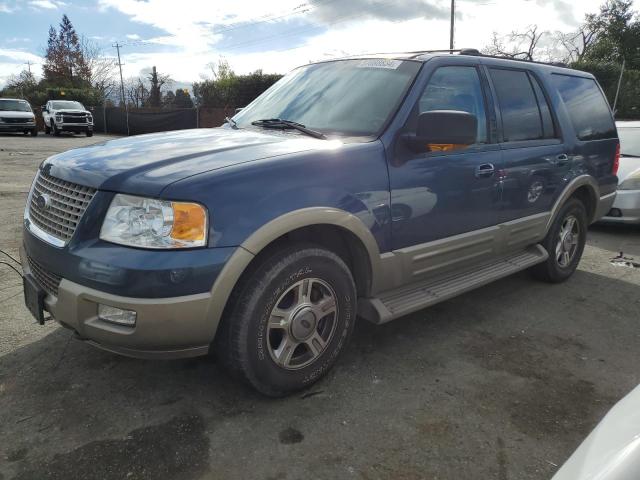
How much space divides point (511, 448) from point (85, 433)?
1.98 meters

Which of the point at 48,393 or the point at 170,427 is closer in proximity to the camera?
the point at 170,427

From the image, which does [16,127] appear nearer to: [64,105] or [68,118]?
[68,118]

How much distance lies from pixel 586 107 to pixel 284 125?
3.07 m

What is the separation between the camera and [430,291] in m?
3.31

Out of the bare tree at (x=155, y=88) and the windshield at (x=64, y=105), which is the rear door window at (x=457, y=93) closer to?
the windshield at (x=64, y=105)

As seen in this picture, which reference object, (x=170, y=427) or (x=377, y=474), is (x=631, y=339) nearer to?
(x=377, y=474)

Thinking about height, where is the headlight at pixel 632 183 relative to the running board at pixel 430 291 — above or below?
above

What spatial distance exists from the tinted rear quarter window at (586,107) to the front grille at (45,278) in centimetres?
413

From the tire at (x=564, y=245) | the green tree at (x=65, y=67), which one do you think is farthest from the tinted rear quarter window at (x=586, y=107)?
the green tree at (x=65, y=67)

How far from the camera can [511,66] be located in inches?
156

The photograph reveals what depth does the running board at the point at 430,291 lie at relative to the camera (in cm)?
299

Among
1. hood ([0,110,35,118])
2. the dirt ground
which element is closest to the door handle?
the dirt ground

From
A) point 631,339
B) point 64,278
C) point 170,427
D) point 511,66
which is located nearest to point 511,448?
point 170,427

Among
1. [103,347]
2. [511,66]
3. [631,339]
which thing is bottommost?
[631,339]
